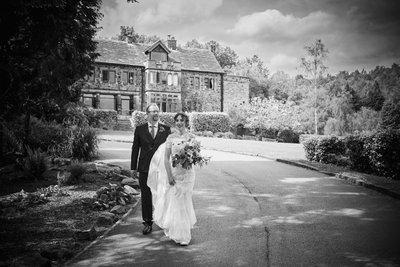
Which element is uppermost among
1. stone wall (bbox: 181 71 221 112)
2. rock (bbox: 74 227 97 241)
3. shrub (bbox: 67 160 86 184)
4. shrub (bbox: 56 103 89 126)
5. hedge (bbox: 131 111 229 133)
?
stone wall (bbox: 181 71 221 112)

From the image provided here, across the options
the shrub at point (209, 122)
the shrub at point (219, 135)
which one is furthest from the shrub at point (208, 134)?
the shrub at point (209, 122)

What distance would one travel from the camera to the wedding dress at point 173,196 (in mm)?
5613

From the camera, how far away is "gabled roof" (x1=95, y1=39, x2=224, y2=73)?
4694 cm

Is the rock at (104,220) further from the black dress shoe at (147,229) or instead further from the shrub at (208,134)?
the shrub at (208,134)

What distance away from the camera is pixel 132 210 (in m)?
7.68

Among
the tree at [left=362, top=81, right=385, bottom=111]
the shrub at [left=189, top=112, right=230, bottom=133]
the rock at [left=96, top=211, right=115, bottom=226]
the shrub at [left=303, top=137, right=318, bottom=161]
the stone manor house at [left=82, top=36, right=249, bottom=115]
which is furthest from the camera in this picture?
the tree at [left=362, top=81, right=385, bottom=111]

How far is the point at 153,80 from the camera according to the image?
1866 inches

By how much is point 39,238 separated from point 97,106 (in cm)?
4105

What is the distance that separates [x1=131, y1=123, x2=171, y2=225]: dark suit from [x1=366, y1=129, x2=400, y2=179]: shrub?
8.50 meters

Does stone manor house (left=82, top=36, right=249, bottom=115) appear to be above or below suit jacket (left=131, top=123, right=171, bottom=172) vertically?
above

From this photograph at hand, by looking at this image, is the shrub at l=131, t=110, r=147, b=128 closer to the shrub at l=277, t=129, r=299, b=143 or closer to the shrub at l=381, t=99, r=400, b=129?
the shrub at l=277, t=129, r=299, b=143

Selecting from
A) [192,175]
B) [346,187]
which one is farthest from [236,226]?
[346,187]

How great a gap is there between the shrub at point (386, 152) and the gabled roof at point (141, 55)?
39.7m

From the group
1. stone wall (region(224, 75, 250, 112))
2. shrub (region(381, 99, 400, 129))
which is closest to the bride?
shrub (region(381, 99, 400, 129))
